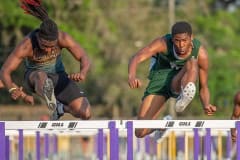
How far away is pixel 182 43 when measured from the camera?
41.1 ft

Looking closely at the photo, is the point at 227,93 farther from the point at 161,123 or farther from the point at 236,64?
the point at 161,123

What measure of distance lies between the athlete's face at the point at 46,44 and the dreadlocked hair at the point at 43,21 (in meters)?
0.05

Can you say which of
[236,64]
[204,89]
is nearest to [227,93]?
[236,64]

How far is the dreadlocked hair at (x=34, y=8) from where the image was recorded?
13172mm

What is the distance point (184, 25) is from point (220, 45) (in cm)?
4048

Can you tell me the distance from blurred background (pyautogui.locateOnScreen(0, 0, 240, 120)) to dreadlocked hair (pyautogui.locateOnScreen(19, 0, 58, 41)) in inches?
973

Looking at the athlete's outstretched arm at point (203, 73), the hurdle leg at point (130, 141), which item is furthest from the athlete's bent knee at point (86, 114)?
the hurdle leg at point (130, 141)

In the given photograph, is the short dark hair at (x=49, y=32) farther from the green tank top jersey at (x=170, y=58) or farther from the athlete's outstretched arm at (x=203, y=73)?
the athlete's outstretched arm at (x=203, y=73)

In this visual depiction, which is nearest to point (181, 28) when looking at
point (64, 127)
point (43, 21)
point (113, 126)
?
point (43, 21)

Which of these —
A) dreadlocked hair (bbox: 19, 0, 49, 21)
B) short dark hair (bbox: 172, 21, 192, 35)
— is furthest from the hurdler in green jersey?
dreadlocked hair (bbox: 19, 0, 49, 21)

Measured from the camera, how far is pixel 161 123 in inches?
420

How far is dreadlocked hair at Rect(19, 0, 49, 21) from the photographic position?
13.2 metres

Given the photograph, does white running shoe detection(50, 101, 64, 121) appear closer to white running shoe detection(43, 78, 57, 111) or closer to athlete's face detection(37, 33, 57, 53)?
white running shoe detection(43, 78, 57, 111)

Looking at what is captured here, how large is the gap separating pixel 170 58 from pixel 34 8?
1855 mm
